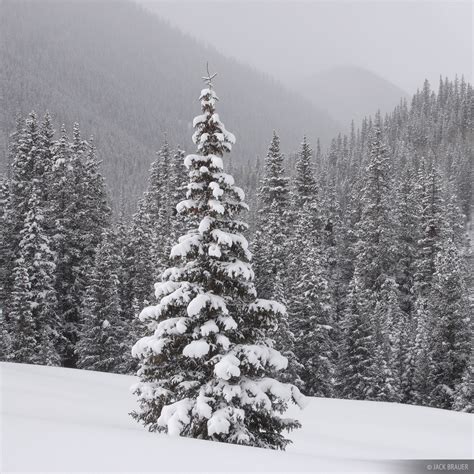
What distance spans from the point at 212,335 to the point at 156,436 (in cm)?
294

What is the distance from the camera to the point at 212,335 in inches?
426

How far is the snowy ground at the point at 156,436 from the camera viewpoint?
675cm

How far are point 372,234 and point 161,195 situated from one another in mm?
21664

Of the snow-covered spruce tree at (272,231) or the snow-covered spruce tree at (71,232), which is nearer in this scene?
the snow-covered spruce tree at (272,231)

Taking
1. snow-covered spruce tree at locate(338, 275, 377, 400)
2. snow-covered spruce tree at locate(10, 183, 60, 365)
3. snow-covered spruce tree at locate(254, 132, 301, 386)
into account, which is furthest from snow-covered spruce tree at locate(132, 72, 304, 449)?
snow-covered spruce tree at locate(338, 275, 377, 400)

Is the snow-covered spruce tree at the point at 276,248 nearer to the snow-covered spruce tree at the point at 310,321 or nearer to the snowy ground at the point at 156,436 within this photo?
the snow-covered spruce tree at the point at 310,321

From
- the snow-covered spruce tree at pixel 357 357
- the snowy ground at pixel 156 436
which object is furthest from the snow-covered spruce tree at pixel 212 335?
the snow-covered spruce tree at pixel 357 357

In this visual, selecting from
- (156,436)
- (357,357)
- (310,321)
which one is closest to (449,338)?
(357,357)

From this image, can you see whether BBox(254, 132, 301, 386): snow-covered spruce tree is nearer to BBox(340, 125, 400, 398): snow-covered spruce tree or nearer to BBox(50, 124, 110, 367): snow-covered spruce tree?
BBox(340, 125, 400, 398): snow-covered spruce tree

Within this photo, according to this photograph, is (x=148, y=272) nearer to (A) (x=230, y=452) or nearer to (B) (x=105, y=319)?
(B) (x=105, y=319)

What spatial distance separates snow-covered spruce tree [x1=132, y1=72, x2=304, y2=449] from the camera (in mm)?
10289

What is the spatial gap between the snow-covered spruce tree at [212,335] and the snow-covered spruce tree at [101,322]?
2261cm

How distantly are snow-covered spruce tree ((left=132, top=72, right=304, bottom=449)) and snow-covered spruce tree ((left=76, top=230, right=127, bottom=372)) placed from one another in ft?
74.2

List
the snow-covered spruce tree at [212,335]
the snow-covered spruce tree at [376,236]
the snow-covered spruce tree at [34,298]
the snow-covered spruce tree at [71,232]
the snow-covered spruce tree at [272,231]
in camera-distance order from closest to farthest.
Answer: the snow-covered spruce tree at [212,335], the snow-covered spruce tree at [34,298], the snow-covered spruce tree at [272,231], the snow-covered spruce tree at [71,232], the snow-covered spruce tree at [376,236]
